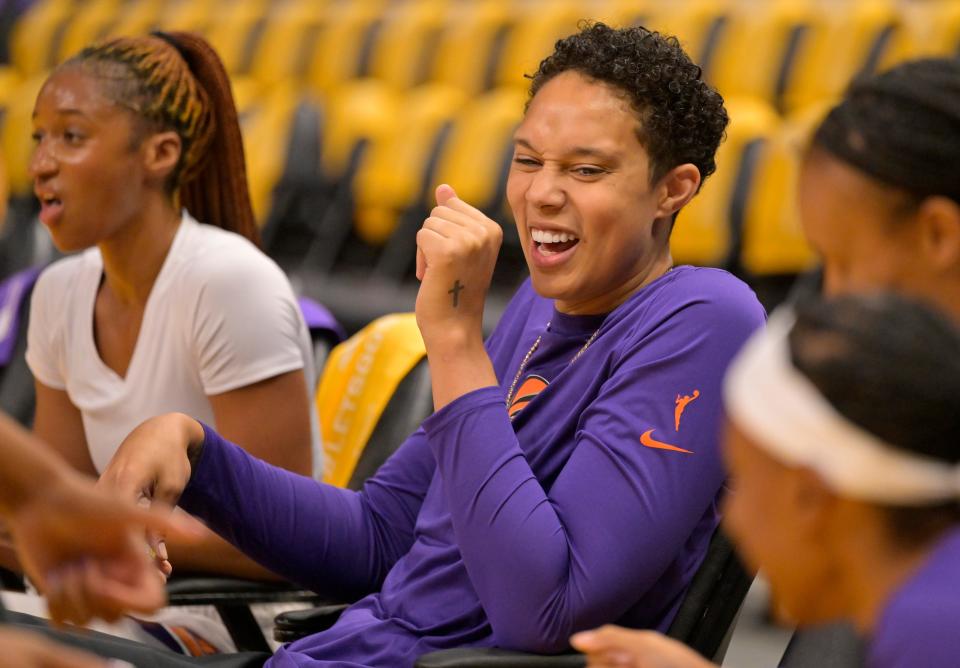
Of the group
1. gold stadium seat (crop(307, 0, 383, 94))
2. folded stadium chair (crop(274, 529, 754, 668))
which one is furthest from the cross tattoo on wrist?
gold stadium seat (crop(307, 0, 383, 94))

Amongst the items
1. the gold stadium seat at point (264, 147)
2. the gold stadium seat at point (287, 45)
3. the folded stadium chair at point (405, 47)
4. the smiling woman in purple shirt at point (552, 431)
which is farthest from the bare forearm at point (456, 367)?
the gold stadium seat at point (287, 45)

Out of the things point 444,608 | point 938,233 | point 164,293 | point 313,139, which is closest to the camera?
point 938,233

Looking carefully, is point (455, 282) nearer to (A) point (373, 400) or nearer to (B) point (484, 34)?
(A) point (373, 400)

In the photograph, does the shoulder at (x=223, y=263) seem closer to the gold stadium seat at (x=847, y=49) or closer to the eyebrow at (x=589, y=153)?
the eyebrow at (x=589, y=153)

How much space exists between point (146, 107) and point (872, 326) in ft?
5.51

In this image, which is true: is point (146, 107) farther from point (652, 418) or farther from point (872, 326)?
point (872, 326)

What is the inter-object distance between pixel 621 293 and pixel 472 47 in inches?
179

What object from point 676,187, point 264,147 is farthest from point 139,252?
point 264,147

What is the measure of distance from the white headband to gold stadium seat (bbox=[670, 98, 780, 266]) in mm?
3655

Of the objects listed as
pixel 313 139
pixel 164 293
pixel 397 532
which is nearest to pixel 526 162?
pixel 397 532

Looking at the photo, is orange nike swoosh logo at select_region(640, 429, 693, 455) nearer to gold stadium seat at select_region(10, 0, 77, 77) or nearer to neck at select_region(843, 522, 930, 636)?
neck at select_region(843, 522, 930, 636)

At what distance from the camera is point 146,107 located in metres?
2.40

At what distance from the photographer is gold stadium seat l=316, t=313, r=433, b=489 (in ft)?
7.77

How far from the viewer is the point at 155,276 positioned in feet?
7.89
